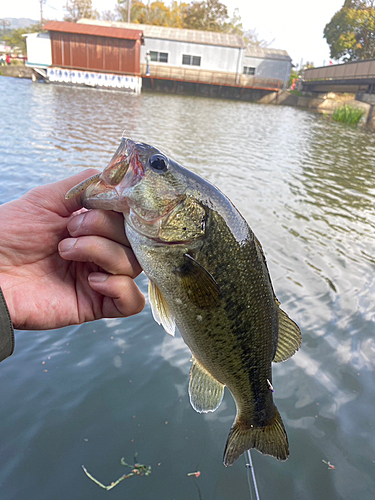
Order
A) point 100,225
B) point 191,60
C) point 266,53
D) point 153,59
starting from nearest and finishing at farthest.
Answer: point 100,225 < point 153,59 < point 191,60 < point 266,53

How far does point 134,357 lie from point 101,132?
1355 cm

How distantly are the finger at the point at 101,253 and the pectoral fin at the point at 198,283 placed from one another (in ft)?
1.15

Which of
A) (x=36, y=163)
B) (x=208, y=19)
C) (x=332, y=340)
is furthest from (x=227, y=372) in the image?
(x=208, y=19)

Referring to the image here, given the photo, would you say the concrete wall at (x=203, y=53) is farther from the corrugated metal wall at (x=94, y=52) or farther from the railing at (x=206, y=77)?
the corrugated metal wall at (x=94, y=52)

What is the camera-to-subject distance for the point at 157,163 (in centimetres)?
196

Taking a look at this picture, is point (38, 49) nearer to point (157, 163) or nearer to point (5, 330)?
point (157, 163)

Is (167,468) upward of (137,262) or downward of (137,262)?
downward

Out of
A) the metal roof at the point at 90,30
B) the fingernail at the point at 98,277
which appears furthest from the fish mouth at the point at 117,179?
the metal roof at the point at 90,30

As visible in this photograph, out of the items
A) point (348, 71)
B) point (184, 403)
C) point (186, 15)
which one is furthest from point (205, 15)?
point (184, 403)

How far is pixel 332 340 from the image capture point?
5.08 metres

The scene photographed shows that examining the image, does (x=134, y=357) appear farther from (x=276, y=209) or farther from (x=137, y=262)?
(x=276, y=209)

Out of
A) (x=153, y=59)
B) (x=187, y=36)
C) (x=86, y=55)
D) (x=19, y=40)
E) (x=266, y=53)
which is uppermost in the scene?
(x=187, y=36)

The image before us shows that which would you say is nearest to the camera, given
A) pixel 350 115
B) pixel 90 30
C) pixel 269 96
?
pixel 350 115

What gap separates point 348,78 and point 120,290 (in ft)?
150
